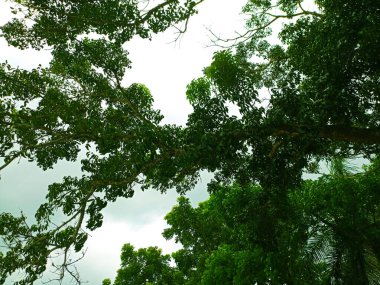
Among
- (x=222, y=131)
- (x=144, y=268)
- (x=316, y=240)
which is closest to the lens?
(x=222, y=131)

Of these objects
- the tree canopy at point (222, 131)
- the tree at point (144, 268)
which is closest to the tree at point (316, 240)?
the tree canopy at point (222, 131)

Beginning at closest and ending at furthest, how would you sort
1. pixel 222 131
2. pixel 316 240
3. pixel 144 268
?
pixel 222 131, pixel 316 240, pixel 144 268

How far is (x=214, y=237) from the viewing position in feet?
45.6

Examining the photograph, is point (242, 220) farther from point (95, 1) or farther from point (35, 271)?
point (95, 1)

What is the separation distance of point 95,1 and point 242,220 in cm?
564

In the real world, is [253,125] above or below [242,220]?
above

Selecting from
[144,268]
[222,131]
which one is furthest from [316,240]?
[144,268]

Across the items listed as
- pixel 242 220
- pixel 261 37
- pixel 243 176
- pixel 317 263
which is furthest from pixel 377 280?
pixel 261 37

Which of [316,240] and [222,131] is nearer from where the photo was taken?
[222,131]

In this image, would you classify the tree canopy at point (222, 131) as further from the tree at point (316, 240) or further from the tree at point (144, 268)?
the tree at point (144, 268)

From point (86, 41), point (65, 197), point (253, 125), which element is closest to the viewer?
point (253, 125)

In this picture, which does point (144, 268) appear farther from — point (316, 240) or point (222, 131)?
point (222, 131)

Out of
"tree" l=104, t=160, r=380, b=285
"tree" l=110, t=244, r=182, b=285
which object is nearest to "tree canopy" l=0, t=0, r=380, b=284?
"tree" l=104, t=160, r=380, b=285

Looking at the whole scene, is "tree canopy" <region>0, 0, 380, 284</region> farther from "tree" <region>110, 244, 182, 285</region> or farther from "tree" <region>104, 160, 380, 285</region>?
"tree" <region>110, 244, 182, 285</region>
